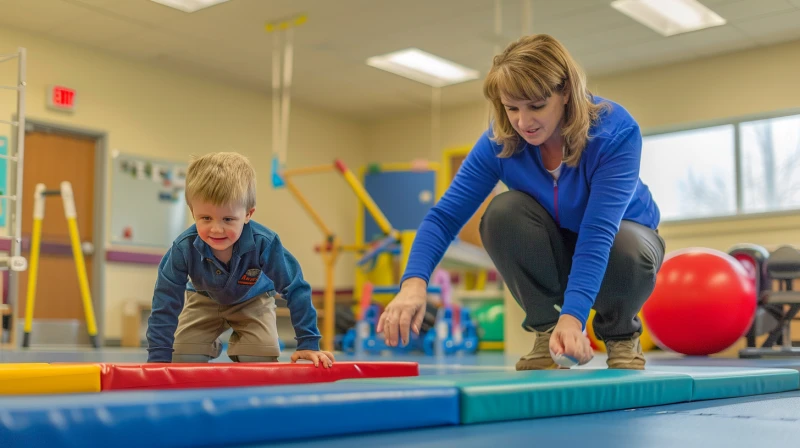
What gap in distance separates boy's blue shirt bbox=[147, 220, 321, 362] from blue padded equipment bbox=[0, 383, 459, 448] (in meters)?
0.77

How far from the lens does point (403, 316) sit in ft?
4.43

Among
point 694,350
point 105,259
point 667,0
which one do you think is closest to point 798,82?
point 667,0

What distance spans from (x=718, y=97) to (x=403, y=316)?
563 centimetres

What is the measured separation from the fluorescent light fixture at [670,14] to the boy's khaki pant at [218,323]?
4131 millimetres

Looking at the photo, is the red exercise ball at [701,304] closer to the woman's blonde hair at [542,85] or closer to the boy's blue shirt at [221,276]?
the woman's blonde hair at [542,85]

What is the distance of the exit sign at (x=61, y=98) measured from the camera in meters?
5.98

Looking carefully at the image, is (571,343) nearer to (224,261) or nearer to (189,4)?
(224,261)

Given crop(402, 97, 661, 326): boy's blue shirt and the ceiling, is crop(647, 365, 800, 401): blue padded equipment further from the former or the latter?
the ceiling

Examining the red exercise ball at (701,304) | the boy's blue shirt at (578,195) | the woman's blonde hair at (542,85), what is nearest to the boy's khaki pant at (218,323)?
the boy's blue shirt at (578,195)

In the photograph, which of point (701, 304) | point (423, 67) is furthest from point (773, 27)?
point (701, 304)

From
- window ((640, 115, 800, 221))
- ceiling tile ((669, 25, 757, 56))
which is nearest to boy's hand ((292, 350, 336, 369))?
ceiling tile ((669, 25, 757, 56))

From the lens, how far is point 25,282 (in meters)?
6.02

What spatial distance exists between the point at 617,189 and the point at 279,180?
13.6 ft

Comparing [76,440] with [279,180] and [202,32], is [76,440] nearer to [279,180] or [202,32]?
[279,180]
